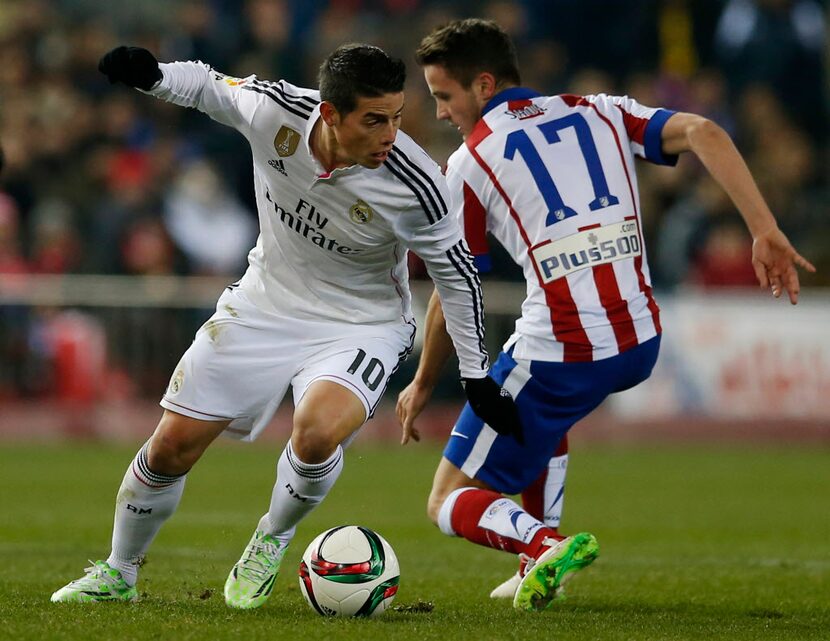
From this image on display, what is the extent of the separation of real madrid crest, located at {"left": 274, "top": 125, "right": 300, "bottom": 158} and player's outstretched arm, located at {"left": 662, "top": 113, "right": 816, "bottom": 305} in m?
1.50

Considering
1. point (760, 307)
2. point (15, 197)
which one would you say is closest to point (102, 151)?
point (15, 197)

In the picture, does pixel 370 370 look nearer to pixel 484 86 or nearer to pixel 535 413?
pixel 535 413

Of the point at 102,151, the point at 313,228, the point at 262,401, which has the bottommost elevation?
the point at 262,401

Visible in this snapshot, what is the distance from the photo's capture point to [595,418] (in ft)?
49.2

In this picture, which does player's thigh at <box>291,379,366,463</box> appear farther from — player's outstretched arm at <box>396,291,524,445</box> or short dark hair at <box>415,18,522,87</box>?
A: short dark hair at <box>415,18,522,87</box>

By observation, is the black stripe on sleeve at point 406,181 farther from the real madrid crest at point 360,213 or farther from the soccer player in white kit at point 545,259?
the soccer player in white kit at point 545,259

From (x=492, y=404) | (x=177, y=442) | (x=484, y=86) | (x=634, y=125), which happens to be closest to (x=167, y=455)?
(x=177, y=442)

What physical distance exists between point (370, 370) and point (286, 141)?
3.00 ft

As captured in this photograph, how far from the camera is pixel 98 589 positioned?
5621 millimetres

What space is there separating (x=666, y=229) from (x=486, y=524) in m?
10.5

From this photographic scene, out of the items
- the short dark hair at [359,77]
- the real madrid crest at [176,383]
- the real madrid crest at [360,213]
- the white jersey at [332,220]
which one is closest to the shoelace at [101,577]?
the real madrid crest at [176,383]

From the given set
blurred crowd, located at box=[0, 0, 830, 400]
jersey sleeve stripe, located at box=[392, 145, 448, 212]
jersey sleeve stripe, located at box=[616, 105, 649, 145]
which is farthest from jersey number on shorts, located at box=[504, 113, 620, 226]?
blurred crowd, located at box=[0, 0, 830, 400]

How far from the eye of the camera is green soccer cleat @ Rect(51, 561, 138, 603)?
5555 millimetres

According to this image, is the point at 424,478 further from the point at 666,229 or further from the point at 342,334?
the point at 342,334
